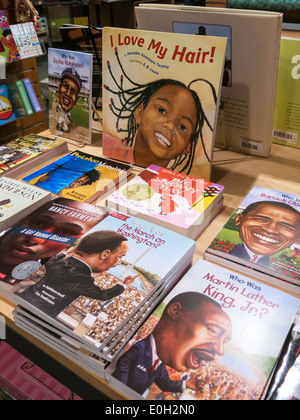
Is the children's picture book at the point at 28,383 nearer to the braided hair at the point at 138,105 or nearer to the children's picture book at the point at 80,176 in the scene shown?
the children's picture book at the point at 80,176

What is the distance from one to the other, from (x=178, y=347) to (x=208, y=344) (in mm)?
59

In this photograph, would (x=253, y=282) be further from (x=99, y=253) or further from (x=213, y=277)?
(x=99, y=253)

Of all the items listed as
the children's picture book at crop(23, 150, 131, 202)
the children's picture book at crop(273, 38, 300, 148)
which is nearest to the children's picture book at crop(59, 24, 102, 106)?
the children's picture book at crop(23, 150, 131, 202)

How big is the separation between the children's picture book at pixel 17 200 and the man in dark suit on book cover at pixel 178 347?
1.77 feet

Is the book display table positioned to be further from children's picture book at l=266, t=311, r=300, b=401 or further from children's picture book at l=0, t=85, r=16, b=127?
children's picture book at l=0, t=85, r=16, b=127

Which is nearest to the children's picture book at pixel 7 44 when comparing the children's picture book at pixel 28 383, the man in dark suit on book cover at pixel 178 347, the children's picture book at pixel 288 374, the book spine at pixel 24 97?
the book spine at pixel 24 97

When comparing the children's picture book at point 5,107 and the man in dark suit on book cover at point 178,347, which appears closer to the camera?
the man in dark suit on book cover at point 178,347

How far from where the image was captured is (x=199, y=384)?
0.63 meters

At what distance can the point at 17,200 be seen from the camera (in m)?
1.07

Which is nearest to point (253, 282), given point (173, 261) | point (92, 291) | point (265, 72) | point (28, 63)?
point (173, 261)

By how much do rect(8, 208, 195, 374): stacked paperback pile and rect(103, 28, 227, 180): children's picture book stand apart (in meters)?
0.35

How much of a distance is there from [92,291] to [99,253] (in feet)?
0.38

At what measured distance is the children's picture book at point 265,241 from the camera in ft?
2.72

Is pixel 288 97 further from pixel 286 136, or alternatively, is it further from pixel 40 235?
pixel 40 235
